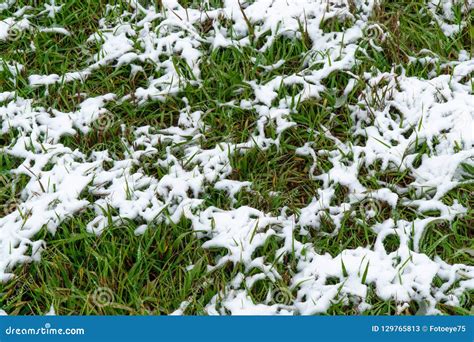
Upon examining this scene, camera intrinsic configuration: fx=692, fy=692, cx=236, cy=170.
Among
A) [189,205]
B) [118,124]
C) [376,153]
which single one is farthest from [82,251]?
[376,153]

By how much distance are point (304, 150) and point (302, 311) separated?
0.89 metres

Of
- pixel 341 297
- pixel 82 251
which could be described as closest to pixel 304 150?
pixel 341 297

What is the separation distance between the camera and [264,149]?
3.37 m

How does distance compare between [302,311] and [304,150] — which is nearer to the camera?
[302,311]

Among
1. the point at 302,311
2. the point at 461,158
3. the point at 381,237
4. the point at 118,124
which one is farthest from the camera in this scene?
the point at 118,124

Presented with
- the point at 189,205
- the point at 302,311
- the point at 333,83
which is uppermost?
the point at 333,83

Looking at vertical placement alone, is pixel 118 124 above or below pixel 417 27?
below

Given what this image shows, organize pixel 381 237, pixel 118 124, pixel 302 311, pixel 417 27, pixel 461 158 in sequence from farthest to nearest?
pixel 417 27 → pixel 118 124 → pixel 461 158 → pixel 381 237 → pixel 302 311

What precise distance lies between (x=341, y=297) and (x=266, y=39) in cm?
165

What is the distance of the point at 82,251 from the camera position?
301 centimetres

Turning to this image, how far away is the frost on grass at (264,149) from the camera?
113 inches

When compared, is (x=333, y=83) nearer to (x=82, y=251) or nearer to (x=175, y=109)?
(x=175, y=109)

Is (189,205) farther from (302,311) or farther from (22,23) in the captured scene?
(22,23)

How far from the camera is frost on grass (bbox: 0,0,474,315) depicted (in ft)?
9.43
